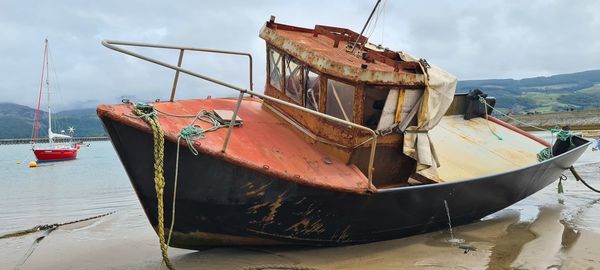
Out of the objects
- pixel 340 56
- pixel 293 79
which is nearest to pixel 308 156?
pixel 293 79

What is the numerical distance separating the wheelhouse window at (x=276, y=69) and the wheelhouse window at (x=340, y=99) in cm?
125

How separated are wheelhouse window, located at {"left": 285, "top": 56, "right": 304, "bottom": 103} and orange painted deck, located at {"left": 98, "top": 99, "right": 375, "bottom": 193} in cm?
49

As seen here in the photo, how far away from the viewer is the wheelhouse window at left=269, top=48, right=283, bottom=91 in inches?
309

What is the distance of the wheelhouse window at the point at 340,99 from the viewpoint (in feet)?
21.9

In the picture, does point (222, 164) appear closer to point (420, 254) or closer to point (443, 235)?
point (420, 254)

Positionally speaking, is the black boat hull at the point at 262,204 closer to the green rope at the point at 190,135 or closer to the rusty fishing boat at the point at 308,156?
the rusty fishing boat at the point at 308,156

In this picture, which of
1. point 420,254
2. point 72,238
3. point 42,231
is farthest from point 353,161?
point 42,231

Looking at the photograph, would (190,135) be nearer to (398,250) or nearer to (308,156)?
(308,156)

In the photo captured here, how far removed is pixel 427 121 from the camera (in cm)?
695

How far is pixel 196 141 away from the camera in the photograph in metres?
5.18

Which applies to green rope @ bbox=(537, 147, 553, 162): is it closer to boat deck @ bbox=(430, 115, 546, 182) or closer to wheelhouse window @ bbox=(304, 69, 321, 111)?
boat deck @ bbox=(430, 115, 546, 182)

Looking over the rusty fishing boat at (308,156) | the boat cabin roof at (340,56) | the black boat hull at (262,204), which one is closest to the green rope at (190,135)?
the rusty fishing boat at (308,156)

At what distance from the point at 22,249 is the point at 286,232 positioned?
522 centimetres

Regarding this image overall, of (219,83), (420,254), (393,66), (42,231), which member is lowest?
(42,231)
